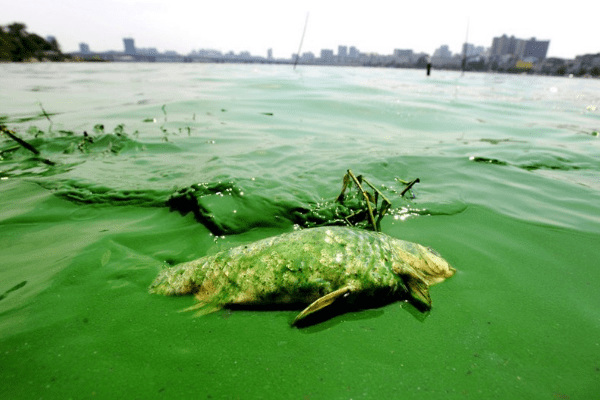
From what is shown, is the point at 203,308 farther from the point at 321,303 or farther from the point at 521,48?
the point at 521,48

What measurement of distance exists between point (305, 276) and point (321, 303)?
0.66 ft

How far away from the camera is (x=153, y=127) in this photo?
6543 millimetres

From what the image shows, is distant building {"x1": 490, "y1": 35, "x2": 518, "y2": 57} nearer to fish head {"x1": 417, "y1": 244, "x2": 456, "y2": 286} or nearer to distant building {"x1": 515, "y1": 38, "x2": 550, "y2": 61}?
distant building {"x1": 515, "y1": 38, "x2": 550, "y2": 61}

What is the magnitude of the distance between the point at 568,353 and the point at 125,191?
3991 millimetres

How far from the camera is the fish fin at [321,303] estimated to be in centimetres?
167

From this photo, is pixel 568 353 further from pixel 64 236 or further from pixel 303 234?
pixel 64 236

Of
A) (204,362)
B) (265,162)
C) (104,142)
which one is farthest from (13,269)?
(104,142)

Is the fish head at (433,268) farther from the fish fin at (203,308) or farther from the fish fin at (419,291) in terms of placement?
the fish fin at (203,308)

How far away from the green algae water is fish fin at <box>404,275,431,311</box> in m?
0.08

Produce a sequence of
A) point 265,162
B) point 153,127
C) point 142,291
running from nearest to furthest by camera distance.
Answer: point 142,291 < point 265,162 < point 153,127

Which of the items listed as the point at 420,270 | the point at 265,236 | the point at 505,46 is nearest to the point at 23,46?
the point at 265,236

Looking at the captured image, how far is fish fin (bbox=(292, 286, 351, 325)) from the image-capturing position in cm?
167

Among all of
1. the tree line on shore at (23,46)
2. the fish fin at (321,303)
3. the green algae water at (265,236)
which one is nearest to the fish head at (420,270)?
the green algae water at (265,236)

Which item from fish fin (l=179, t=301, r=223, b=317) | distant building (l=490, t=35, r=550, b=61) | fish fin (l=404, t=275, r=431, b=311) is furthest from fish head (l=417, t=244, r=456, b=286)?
distant building (l=490, t=35, r=550, b=61)
